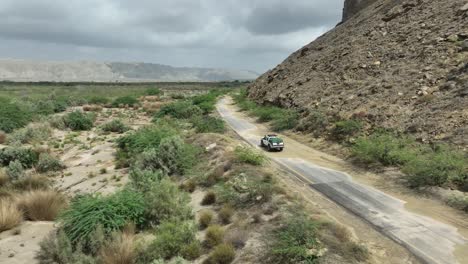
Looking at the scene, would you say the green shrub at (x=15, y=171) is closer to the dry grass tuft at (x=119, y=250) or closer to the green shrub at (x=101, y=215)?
the green shrub at (x=101, y=215)

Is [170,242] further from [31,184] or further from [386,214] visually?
[31,184]

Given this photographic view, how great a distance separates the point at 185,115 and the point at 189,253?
37.7m

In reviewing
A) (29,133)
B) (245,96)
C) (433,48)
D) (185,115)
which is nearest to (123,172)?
(29,133)

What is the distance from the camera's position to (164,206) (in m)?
15.1

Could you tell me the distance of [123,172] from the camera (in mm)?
24062

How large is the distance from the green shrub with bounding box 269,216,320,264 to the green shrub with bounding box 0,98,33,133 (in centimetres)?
3571

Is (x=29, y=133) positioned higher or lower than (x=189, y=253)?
lower

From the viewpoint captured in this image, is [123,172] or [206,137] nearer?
[123,172]

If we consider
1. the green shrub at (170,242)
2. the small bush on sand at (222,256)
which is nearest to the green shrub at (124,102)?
the green shrub at (170,242)

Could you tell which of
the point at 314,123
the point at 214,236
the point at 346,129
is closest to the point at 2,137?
the point at 314,123

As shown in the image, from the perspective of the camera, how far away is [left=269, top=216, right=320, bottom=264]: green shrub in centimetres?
1056

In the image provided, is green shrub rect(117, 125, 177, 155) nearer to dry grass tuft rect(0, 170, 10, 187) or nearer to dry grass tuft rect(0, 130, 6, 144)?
dry grass tuft rect(0, 170, 10, 187)

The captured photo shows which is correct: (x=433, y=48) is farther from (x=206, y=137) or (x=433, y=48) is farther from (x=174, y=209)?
(x=174, y=209)

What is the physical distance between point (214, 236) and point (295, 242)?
2.94m
